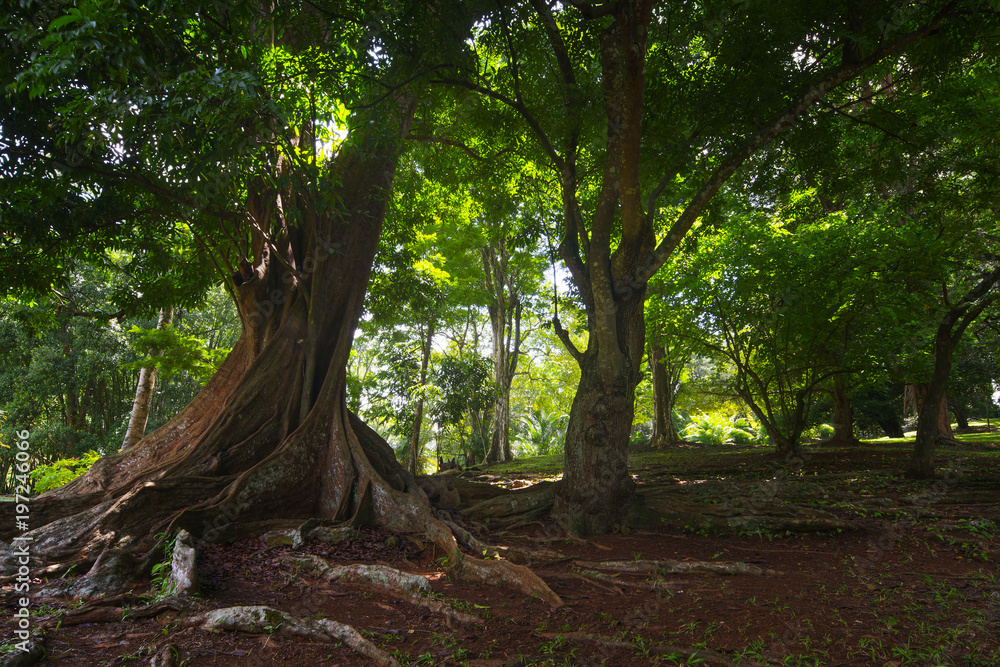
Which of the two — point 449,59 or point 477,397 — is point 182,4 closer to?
point 449,59

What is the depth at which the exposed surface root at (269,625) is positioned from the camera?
2.99 metres

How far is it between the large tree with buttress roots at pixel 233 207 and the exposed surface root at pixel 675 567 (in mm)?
862

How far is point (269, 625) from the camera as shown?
3.04 meters

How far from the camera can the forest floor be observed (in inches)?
111

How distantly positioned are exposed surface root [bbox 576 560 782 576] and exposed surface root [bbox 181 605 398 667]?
2.21m

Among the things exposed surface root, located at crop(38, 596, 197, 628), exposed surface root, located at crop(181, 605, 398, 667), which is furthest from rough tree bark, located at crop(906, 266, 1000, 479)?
exposed surface root, located at crop(38, 596, 197, 628)

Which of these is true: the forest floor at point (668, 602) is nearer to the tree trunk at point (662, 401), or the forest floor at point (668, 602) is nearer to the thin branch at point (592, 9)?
the thin branch at point (592, 9)

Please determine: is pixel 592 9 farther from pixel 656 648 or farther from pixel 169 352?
→ pixel 169 352

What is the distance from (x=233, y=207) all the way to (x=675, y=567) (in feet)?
20.7

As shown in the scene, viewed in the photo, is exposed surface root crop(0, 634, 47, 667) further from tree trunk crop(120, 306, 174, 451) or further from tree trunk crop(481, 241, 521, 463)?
tree trunk crop(481, 241, 521, 463)

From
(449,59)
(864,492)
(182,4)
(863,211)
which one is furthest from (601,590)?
(863,211)

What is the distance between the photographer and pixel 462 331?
70.9 ft

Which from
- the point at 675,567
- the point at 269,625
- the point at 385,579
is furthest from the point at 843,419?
the point at 269,625

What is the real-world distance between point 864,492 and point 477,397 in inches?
328
